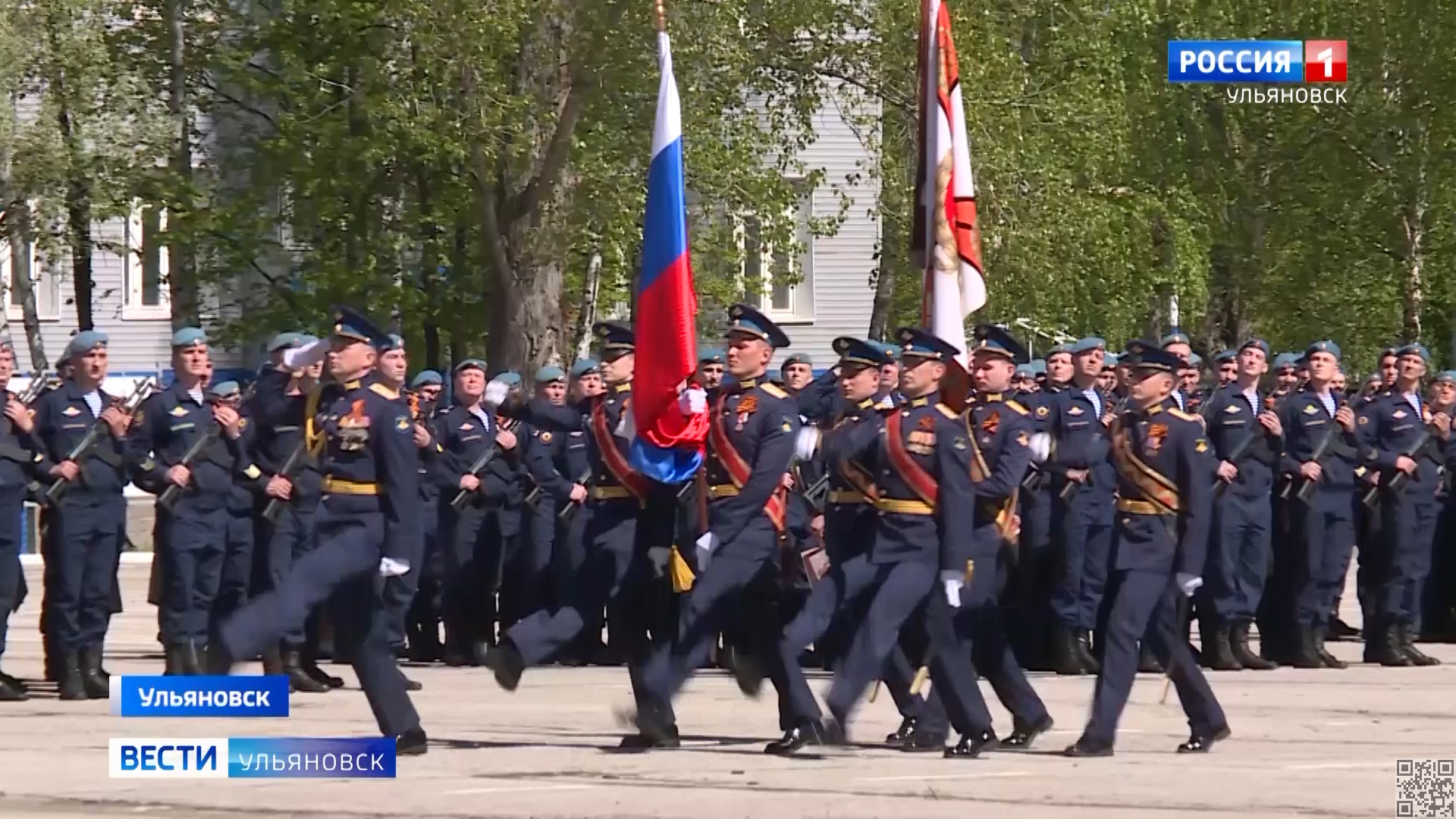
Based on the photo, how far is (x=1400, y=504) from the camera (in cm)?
1769

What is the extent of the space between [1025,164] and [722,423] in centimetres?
2467

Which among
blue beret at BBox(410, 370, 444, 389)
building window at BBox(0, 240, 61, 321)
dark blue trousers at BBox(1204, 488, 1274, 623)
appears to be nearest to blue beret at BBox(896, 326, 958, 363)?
dark blue trousers at BBox(1204, 488, 1274, 623)

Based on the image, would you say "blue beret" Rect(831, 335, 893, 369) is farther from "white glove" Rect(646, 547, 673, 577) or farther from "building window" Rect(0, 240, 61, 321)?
"building window" Rect(0, 240, 61, 321)

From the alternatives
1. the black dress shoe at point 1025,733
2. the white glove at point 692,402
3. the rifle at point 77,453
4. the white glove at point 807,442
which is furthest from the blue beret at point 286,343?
the black dress shoe at point 1025,733

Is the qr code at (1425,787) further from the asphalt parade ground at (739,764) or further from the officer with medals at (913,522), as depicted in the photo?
the officer with medals at (913,522)

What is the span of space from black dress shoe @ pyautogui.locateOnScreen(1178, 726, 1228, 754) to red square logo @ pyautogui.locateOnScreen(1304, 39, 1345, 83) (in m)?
31.0

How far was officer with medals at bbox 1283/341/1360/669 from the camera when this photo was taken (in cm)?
1723

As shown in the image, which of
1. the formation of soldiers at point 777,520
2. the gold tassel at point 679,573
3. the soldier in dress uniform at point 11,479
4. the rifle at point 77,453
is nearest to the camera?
the formation of soldiers at point 777,520

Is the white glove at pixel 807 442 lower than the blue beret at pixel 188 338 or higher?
lower

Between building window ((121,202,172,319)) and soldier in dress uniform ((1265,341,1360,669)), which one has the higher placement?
building window ((121,202,172,319))

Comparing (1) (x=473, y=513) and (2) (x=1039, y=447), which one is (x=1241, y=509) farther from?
(1) (x=473, y=513)

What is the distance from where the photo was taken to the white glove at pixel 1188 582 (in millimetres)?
12195

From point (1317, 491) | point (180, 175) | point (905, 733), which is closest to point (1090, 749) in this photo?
point (905, 733)

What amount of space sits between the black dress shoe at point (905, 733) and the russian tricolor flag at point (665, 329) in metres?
1.52
